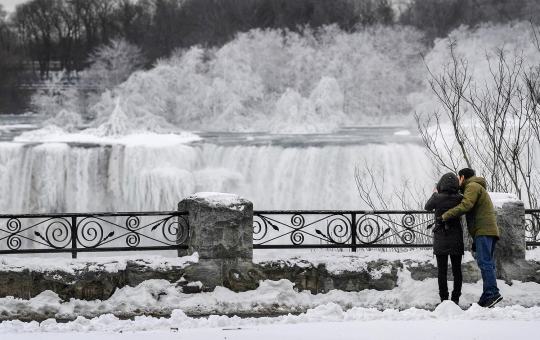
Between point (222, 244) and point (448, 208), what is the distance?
2495mm

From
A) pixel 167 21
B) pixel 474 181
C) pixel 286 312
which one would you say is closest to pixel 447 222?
pixel 474 181

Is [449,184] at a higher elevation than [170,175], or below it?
below

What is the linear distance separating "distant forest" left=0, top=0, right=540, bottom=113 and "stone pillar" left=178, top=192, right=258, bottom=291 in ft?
148

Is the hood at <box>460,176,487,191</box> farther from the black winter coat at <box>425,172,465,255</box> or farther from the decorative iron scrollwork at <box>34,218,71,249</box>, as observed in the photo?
the decorative iron scrollwork at <box>34,218,71,249</box>

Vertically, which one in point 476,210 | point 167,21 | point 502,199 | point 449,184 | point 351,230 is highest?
point 167,21

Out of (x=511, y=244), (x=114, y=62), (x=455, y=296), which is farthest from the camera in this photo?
(x=114, y=62)

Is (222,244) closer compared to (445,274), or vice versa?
(445,274)

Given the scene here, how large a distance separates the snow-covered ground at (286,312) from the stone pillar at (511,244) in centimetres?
15

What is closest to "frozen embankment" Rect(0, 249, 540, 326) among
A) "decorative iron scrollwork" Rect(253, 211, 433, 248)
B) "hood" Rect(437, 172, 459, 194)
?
"decorative iron scrollwork" Rect(253, 211, 433, 248)

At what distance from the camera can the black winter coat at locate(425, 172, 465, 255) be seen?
8.09 meters


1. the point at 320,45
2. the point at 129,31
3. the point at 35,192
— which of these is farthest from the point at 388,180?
the point at 129,31

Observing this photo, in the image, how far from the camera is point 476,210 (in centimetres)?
813

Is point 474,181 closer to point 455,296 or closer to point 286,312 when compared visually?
point 455,296

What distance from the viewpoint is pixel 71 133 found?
131 ft
